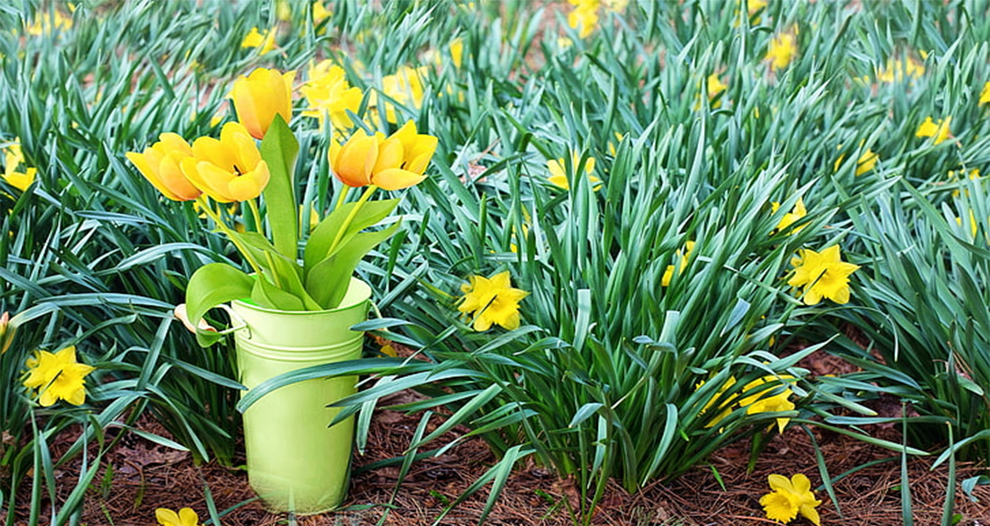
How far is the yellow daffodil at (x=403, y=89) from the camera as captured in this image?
2.82 m

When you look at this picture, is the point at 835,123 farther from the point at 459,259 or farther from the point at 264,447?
the point at 264,447

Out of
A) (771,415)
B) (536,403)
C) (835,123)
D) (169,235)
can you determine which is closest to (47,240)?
(169,235)

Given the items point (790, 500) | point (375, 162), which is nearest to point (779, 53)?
point (790, 500)

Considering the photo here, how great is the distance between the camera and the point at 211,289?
64.4 inches

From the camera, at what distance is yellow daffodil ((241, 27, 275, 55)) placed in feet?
11.4

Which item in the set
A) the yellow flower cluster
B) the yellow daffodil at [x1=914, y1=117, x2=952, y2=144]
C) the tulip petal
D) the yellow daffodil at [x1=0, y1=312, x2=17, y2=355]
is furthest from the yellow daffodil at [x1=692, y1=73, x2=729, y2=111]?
the yellow daffodil at [x1=0, y1=312, x2=17, y2=355]

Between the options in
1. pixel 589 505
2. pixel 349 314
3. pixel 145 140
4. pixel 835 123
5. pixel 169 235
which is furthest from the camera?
pixel 835 123

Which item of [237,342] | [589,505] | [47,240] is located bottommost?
[589,505]

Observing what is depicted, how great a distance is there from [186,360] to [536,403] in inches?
26.2

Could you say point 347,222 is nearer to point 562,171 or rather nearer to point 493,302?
point 493,302

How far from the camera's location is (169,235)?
6.55ft

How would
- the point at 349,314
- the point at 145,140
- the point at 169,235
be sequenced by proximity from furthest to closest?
1. the point at 145,140
2. the point at 169,235
3. the point at 349,314

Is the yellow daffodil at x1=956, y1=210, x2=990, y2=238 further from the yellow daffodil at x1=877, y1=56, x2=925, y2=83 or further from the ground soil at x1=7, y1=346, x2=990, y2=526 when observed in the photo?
the yellow daffodil at x1=877, y1=56, x2=925, y2=83

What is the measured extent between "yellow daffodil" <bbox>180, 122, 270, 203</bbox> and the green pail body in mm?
231
